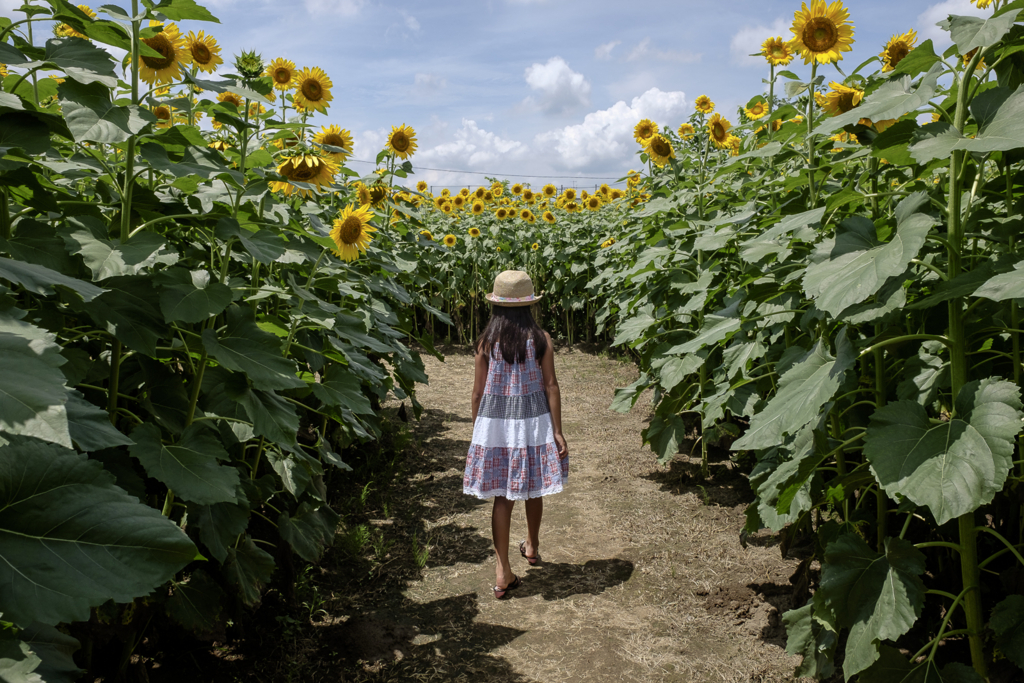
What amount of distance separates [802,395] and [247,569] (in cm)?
179

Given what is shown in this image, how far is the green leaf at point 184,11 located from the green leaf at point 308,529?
5.66ft

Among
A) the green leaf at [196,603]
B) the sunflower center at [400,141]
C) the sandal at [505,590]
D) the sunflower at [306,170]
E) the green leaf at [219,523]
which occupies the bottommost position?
the sandal at [505,590]

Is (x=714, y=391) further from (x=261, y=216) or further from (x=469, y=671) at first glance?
(x=261, y=216)

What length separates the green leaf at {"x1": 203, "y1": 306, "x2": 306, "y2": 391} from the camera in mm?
1740

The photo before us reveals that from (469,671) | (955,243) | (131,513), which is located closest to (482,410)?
(469,671)

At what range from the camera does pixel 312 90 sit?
3.54 metres

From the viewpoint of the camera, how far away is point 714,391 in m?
4.07

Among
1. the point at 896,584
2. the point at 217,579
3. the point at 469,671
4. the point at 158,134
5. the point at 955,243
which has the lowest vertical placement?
the point at 469,671

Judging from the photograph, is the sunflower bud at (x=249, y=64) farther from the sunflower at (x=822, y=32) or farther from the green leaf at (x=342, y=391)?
the sunflower at (x=822, y=32)

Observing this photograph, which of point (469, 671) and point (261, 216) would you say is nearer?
point (261, 216)

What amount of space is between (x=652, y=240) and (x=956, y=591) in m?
2.93

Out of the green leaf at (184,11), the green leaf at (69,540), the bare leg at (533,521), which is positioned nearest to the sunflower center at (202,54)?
the green leaf at (184,11)

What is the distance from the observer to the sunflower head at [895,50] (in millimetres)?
2641

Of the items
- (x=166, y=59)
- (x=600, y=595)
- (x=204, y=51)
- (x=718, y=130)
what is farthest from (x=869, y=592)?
(x=718, y=130)
